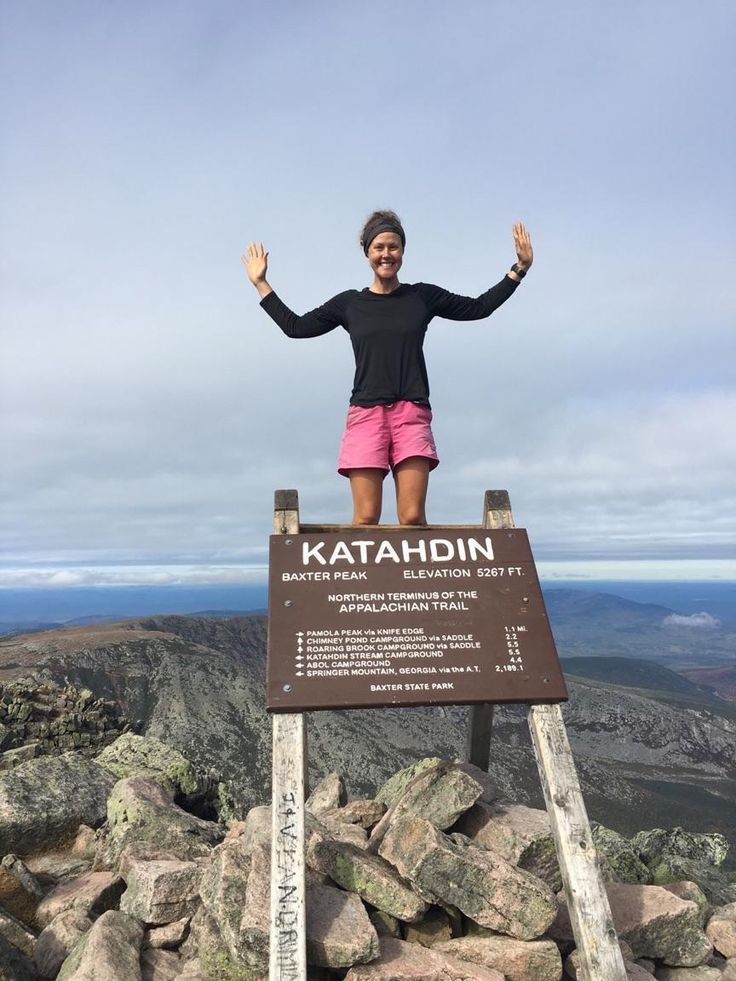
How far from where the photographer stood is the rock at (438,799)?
7.26 meters

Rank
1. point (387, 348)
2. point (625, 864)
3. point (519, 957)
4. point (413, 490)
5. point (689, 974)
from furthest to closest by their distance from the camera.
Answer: point (625, 864) → point (387, 348) → point (413, 490) → point (689, 974) → point (519, 957)

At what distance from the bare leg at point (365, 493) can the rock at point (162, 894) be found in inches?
187

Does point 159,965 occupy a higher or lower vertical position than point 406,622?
lower

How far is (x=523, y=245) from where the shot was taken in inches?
320

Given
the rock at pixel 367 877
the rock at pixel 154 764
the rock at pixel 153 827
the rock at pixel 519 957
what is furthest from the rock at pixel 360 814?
the rock at pixel 154 764

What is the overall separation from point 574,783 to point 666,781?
238 meters

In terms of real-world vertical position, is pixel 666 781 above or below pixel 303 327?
below

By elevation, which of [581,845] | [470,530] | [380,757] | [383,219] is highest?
[383,219]

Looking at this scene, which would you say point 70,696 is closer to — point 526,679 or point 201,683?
point 526,679

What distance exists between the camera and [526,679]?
5699 millimetres

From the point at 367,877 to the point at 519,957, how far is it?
1602 millimetres

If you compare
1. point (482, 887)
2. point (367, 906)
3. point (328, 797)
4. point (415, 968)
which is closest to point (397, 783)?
point (328, 797)

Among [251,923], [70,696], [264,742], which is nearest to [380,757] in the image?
[264,742]

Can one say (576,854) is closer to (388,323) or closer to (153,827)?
(388,323)
